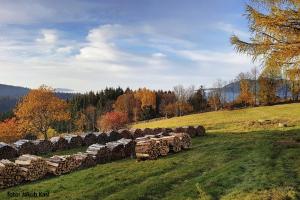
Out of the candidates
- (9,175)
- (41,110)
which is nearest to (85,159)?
(9,175)

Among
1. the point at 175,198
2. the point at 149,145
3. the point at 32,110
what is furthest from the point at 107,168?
the point at 32,110

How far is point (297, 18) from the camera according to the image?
17.9 m

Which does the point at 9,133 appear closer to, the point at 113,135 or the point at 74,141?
the point at 113,135

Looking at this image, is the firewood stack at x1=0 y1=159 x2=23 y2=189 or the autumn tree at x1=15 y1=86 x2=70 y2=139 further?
the autumn tree at x1=15 y1=86 x2=70 y2=139

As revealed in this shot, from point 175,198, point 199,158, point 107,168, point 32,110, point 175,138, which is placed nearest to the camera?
point 175,198

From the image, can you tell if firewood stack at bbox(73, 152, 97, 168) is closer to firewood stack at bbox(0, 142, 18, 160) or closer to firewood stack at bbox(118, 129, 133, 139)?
firewood stack at bbox(0, 142, 18, 160)

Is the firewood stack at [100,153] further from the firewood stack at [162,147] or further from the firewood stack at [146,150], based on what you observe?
the firewood stack at [162,147]

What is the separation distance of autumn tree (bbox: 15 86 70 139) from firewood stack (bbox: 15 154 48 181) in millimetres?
35347

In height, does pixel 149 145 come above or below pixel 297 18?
below

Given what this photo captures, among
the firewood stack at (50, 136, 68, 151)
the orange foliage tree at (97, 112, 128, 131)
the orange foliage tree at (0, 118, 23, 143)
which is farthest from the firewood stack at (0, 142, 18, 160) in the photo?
the orange foliage tree at (97, 112, 128, 131)

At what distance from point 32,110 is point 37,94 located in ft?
8.39

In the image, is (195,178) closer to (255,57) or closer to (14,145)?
(255,57)

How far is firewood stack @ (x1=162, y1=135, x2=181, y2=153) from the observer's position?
26.4m

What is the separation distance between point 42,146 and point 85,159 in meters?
11.0
